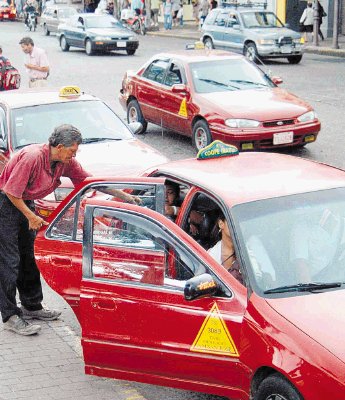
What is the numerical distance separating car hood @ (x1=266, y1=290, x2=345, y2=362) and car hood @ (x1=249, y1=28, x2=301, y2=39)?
23393 mm

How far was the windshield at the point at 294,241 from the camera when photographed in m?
5.55

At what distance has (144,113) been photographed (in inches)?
663

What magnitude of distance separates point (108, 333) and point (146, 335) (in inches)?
12.2

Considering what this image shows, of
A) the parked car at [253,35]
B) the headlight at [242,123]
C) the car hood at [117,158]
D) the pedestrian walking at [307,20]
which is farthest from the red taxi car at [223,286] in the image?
the pedestrian walking at [307,20]

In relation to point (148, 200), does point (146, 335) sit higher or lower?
lower

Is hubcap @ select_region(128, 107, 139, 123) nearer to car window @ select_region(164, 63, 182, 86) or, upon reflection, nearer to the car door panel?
car window @ select_region(164, 63, 182, 86)

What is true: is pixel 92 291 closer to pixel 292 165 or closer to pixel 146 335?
pixel 146 335

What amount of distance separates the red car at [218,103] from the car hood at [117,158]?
125 inches

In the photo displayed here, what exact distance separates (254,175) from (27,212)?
6.16 feet

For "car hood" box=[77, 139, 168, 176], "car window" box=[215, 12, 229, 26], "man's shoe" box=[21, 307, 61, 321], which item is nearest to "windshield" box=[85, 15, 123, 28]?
"car window" box=[215, 12, 229, 26]

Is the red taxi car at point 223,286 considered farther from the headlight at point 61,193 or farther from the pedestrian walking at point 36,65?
the pedestrian walking at point 36,65

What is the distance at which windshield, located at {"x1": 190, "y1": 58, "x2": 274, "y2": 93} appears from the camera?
1527 centimetres

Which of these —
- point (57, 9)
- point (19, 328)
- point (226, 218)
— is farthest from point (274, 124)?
point (57, 9)

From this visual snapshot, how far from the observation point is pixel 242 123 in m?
14.1
